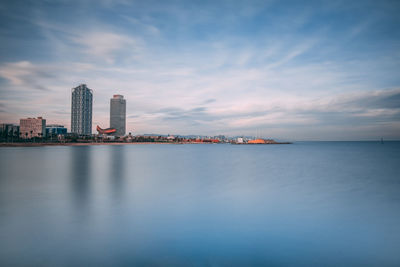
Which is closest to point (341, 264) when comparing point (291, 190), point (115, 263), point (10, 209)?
point (115, 263)

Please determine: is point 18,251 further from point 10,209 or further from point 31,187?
point 31,187

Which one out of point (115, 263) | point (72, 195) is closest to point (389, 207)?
point (115, 263)

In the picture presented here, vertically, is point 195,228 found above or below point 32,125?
below

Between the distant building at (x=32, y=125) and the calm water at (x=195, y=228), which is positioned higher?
the distant building at (x=32, y=125)

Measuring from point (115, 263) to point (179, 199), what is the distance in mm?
8801

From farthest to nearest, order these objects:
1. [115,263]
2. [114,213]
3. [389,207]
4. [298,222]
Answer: [389,207]
[114,213]
[298,222]
[115,263]

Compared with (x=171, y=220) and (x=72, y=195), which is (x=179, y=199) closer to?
(x=171, y=220)

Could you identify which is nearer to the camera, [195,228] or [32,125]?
[195,228]

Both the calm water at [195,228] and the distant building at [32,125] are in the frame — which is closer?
the calm water at [195,228]

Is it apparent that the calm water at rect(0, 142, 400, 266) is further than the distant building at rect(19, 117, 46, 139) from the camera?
No

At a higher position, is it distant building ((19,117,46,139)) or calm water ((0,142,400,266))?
distant building ((19,117,46,139))

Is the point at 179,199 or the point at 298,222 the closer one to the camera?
the point at 298,222

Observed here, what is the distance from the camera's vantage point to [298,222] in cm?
1123

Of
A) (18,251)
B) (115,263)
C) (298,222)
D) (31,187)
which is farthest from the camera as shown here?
(31,187)
